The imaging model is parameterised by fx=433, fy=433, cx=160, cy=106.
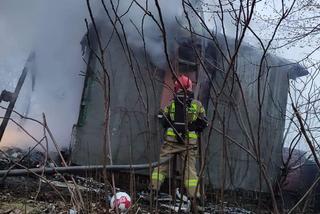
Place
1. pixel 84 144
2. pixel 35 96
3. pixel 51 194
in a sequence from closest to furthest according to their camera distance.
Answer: pixel 51 194, pixel 84 144, pixel 35 96

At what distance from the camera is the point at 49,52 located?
8.60 meters

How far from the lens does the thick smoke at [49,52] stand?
7.95 m

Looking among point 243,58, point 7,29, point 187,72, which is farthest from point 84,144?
point 243,58

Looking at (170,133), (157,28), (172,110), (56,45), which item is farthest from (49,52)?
(172,110)

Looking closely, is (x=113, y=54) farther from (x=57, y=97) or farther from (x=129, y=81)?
(x=57, y=97)

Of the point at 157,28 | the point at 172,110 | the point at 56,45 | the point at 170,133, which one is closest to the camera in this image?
the point at 172,110

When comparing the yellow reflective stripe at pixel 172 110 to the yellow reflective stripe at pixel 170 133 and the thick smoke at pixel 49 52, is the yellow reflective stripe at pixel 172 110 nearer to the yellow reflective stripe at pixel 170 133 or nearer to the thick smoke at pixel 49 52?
the yellow reflective stripe at pixel 170 133

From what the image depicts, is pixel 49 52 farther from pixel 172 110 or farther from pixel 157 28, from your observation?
pixel 172 110

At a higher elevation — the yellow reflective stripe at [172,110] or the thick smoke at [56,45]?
the thick smoke at [56,45]

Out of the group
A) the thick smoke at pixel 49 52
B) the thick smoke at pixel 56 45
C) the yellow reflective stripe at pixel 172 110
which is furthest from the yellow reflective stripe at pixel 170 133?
the thick smoke at pixel 49 52

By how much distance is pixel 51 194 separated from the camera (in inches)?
187

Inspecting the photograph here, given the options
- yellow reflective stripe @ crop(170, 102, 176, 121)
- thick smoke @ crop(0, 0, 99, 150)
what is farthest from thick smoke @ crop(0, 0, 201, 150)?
yellow reflective stripe @ crop(170, 102, 176, 121)

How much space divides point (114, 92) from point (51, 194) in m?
3.11

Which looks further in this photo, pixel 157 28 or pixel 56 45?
pixel 56 45
